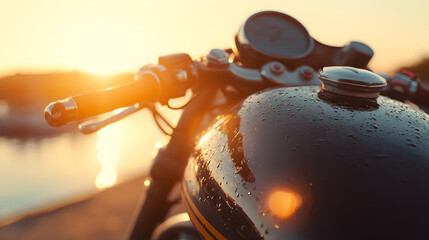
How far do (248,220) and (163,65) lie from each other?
2.13 feet

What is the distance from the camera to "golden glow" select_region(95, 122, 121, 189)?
6200 millimetres

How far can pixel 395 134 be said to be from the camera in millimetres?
808

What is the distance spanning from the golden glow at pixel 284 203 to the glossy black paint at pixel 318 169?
1 centimetres

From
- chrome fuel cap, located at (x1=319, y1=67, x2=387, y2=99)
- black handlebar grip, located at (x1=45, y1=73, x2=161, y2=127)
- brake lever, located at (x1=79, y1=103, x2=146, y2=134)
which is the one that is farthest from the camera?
brake lever, located at (x1=79, y1=103, x2=146, y2=134)

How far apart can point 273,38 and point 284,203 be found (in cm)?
106

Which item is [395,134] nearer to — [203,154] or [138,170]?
[203,154]

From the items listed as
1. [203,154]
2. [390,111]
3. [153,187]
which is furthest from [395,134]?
[153,187]

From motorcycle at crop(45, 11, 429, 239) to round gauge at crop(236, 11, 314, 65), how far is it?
0.18ft

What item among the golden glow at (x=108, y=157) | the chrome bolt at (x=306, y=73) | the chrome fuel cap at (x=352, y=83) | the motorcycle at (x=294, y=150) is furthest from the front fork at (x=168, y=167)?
the golden glow at (x=108, y=157)

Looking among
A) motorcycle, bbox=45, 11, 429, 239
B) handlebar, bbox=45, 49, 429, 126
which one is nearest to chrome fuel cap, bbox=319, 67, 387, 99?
motorcycle, bbox=45, 11, 429, 239

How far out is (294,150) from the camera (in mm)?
769

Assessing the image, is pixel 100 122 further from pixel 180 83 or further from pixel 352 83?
pixel 352 83

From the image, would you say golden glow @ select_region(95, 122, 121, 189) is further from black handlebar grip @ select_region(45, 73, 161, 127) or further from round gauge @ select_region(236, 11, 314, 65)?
black handlebar grip @ select_region(45, 73, 161, 127)

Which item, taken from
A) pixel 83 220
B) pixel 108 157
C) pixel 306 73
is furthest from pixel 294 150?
pixel 108 157
